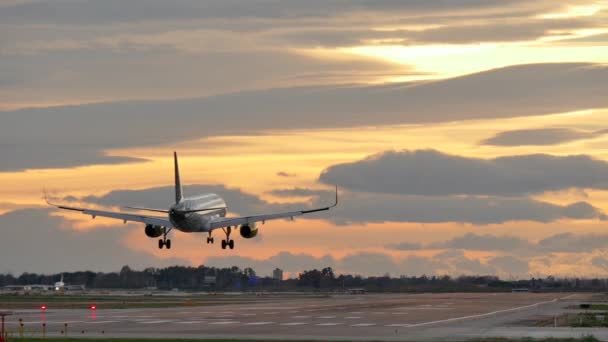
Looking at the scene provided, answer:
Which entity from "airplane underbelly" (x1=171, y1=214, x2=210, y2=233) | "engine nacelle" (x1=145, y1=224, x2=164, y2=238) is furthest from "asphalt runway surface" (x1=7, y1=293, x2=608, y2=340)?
"airplane underbelly" (x1=171, y1=214, x2=210, y2=233)

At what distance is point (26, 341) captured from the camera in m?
80.9

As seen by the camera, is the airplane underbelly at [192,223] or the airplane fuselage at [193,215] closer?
the airplane fuselage at [193,215]

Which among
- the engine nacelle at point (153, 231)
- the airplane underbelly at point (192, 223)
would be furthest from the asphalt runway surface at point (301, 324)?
the airplane underbelly at point (192, 223)

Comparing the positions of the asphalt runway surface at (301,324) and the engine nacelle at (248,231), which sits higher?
the engine nacelle at (248,231)

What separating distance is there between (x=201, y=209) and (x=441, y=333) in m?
47.0

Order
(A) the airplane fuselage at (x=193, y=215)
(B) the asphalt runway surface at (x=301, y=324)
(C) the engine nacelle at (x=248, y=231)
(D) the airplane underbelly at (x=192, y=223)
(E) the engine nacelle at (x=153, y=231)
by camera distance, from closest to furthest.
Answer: (B) the asphalt runway surface at (x=301, y=324), (A) the airplane fuselage at (x=193, y=215), (D) the airplane underbelly at (x=192, y=223), (E) the engine nacelle at (x=153, y=231), (C) the engine nacelle at (x=248, y=231)

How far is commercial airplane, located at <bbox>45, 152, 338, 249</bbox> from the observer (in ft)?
417

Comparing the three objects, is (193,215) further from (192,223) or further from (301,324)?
(301,324)

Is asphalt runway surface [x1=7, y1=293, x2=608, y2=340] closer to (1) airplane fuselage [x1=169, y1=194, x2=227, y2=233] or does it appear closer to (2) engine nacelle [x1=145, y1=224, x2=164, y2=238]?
(2) engine nacelle [x1=145, y1=224, x2=164, y2=238]

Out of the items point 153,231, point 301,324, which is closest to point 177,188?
point 153,231

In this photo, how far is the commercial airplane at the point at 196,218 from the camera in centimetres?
12712

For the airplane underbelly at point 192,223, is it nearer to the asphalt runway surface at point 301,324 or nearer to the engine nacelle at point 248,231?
the engine nacelle at point 248,231

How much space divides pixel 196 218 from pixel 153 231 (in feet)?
24.4

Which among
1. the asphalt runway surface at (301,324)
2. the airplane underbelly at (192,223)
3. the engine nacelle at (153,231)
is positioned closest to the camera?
the asphalt runway surface at (301,324)
